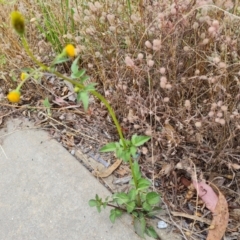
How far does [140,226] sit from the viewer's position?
133cm

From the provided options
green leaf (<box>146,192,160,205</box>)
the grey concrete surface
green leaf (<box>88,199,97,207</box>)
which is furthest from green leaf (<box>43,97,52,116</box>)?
green leaf (<box>146,192,160,205</box>)

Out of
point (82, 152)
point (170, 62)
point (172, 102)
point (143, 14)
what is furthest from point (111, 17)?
point (82, 152)

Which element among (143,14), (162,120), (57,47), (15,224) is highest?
(143,14)

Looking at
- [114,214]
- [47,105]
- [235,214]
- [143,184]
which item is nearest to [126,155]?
[143,184]

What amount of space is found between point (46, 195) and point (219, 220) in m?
0.71

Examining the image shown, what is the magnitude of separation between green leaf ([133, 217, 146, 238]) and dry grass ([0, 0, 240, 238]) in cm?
16

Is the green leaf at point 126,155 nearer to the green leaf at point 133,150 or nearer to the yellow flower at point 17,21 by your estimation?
the green leaf at point 133,150

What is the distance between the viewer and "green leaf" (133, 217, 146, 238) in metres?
1.31

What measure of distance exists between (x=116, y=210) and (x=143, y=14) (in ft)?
2.86

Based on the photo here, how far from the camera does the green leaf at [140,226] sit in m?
1.31

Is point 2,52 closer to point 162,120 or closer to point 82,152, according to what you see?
point 82,152

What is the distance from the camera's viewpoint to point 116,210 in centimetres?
136

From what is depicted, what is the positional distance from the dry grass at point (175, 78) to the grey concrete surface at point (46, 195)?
274 millimetres

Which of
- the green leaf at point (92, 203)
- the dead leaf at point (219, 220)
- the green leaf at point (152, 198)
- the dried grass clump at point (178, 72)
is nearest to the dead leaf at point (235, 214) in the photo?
the dead leaf at point (219, 220)
